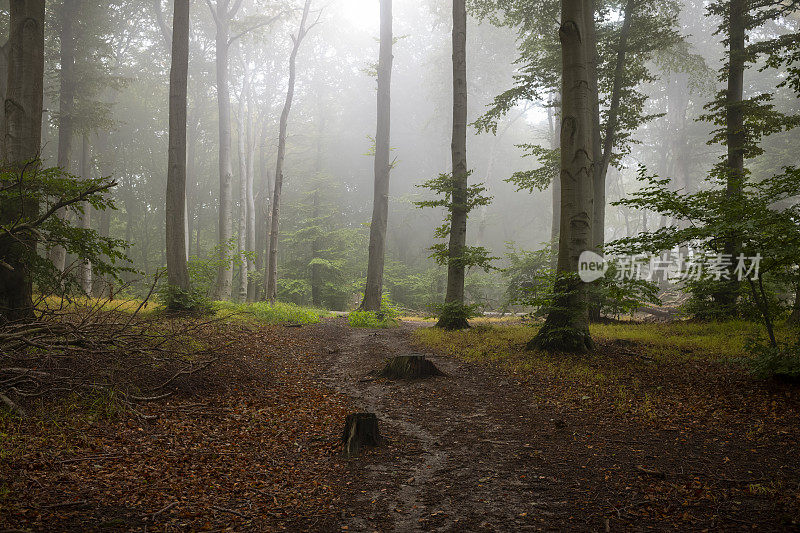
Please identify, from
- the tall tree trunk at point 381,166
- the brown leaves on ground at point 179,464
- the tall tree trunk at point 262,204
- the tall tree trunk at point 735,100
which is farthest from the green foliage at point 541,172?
the tall tree trunk at point 262,204

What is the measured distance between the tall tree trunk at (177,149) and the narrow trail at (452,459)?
5.93 meters

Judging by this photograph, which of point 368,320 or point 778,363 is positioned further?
point 368,320

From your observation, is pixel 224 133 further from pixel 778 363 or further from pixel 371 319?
pixel 778 363

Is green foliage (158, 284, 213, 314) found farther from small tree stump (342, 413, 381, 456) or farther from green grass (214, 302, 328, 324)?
small tree stump (342, 413, 381, 456)

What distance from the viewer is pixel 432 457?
4.26m

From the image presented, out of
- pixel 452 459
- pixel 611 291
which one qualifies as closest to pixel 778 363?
pixel 611 291

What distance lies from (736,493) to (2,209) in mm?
8497

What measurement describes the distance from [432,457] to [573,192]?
5671 millimetres

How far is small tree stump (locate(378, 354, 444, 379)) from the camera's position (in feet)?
23.4

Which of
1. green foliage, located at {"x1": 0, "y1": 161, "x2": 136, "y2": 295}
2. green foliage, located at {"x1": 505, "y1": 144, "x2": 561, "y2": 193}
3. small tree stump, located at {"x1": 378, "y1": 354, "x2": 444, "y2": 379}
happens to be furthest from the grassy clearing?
green foliage, located at {"x1": 0, "y1": 161, "x2": 136, "y2": 295}

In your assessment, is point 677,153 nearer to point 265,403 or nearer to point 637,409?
point 637,409

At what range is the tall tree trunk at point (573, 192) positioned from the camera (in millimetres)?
7738

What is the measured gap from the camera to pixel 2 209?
18.8 ft

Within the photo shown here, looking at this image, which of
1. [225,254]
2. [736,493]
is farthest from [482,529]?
[225,254]
